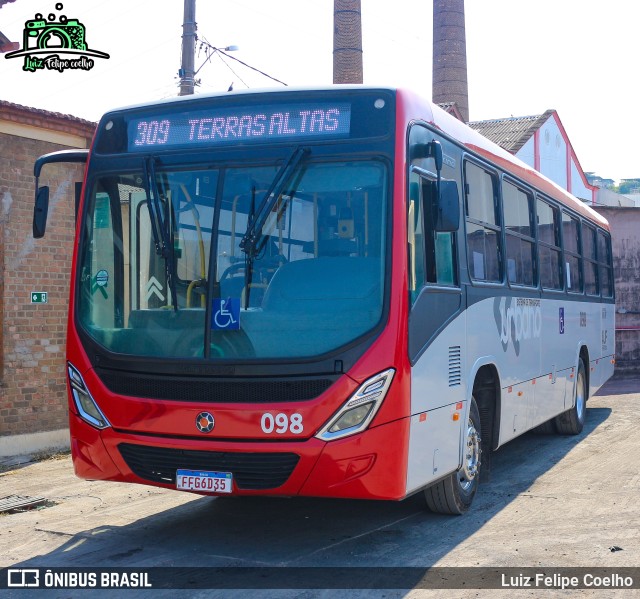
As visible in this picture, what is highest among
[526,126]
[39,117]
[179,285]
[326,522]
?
[526,126]

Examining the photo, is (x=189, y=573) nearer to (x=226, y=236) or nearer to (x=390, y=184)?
(x=226, y=236)

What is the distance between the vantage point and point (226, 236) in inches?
244

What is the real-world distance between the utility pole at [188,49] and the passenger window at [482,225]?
Answer: 910 centimetres

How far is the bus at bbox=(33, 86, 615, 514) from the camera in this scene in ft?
19.4

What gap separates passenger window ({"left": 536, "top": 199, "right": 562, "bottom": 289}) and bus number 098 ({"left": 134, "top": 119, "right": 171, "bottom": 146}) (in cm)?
481

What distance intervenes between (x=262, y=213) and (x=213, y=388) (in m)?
1.18

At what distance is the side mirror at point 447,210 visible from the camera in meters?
6.32

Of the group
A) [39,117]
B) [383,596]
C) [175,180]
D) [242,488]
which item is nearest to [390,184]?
[175,180]

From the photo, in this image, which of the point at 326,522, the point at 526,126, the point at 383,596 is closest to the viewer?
the point at 383,596

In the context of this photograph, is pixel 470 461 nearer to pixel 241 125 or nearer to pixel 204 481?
pixel 204 481

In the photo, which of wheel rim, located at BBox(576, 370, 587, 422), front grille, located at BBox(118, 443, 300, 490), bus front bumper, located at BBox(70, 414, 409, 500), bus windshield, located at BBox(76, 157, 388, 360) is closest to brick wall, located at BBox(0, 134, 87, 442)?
bus windshield, located at BBox(76, 157, 388, 360)

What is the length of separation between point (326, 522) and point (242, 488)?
1.38m

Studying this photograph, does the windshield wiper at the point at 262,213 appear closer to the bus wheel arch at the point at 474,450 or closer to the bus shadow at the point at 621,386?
the bus wheel arch at the point at 474,450

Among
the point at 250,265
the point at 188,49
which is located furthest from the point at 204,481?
the point at 188,49
